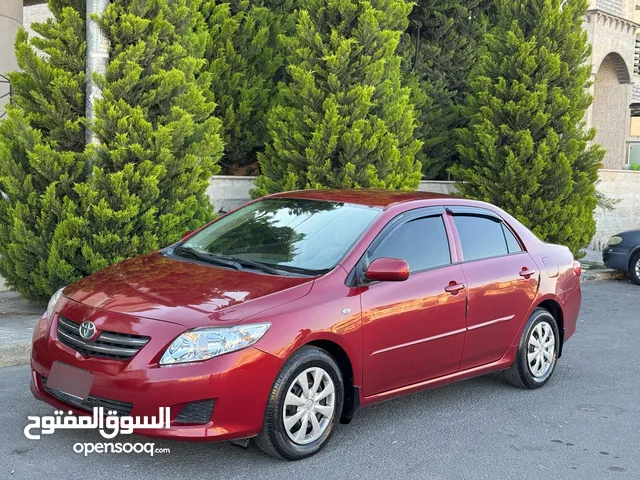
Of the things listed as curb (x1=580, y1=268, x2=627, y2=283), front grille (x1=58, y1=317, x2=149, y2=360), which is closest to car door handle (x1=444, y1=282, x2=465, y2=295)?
front grille (x1=58, y1=317, x2=149, y2=360)

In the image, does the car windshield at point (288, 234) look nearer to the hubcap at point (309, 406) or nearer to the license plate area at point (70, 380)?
the hubcap at point (309, 406)

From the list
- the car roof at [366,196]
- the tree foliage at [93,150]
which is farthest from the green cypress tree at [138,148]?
the car roof at [366,196]

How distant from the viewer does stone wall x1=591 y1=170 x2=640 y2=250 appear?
19.0 m

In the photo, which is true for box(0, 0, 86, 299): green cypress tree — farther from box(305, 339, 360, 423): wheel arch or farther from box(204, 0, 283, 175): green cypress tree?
box(305, 339, 360, 423): wheel arch

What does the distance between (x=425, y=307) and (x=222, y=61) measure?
23.7 ft

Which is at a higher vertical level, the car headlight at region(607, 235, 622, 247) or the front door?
the front door

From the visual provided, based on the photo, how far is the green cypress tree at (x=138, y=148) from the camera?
8016mm

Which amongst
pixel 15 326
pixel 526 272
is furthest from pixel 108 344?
pixel 15 326

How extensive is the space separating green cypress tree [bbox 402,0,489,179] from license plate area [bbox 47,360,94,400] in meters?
10.4

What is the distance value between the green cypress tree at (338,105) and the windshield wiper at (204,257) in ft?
17.1

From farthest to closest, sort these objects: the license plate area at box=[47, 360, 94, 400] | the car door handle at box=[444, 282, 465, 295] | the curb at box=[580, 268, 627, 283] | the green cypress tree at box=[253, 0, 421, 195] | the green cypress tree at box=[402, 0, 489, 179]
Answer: the green cypress tree at box=[402, 0, 489, 179] → the curb at box=[580, 268, 627, 283] → the green cypress tree at box=[253, 0, 421, 195] → the car door handle at box=[444, 282, 465, 295] → the license plate area at box=[47, 360, 94, 400]

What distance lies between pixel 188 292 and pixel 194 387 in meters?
0.68

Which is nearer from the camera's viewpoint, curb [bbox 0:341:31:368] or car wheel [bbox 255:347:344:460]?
car wheel [bbox 255:347:344:460]

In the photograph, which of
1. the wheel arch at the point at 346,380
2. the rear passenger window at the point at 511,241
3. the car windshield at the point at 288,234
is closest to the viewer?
the wheel arch at the point at 346,380
